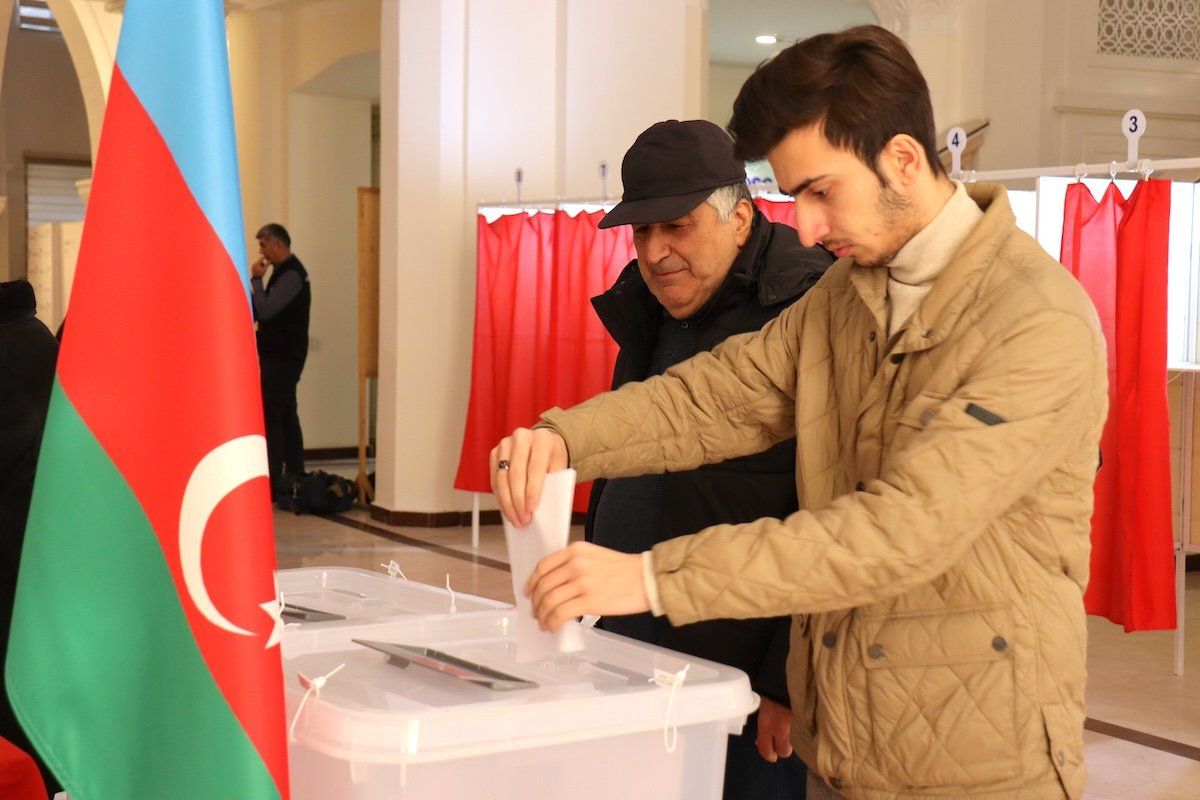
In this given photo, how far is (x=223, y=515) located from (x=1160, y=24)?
8.66 meters

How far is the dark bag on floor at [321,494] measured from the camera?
25.6 ft

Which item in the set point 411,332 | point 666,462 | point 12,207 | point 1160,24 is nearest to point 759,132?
point 666,462

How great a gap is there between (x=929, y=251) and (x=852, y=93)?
0.56 feet

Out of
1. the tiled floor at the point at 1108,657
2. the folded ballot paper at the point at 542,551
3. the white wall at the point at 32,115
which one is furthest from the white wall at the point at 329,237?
the folded ballot paper at the point at 542,551

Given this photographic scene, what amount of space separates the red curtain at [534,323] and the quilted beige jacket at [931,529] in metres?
4.77

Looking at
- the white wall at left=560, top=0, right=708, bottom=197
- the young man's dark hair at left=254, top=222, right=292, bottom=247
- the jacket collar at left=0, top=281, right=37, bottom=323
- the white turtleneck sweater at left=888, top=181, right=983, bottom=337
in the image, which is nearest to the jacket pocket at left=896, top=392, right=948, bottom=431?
the white turtleneck sweater at left=888, top=181, right=983, bottom=337

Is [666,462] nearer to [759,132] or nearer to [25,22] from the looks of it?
[759,132]

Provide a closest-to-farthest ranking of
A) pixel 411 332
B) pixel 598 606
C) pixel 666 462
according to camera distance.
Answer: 1. pixel 598 606
2. pixel 666 462
3. pixel 411 332

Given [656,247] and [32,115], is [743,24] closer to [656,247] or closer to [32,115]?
[32,115]

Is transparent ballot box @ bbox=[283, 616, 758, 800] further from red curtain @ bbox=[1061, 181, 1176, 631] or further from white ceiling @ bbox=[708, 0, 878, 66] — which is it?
white ceiling @ bbox=[708, 0, 878, 66]

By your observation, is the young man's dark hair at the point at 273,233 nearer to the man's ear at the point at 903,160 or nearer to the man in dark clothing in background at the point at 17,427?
the man in dark clothing in background at the point at 17,427

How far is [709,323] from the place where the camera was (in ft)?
6.86

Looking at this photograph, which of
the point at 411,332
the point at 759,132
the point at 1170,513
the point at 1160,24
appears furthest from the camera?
the point at 1160,24

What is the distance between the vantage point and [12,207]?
45.1 ft
